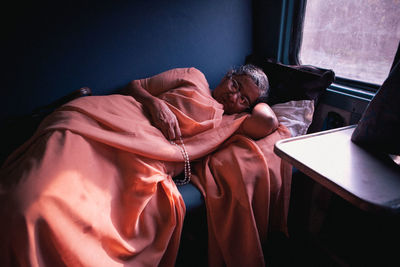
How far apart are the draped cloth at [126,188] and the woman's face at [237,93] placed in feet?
0.62

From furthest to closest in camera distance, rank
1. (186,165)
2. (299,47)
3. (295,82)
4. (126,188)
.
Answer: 1. (299,47)
2. (295,82)
3. (186,165)
4. (126,188)

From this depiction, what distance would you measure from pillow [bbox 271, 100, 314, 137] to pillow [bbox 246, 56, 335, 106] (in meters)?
0.06

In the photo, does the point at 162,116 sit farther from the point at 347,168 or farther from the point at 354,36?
the point at 354,36

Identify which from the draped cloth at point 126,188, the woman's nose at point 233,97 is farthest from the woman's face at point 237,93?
the draped cloth at point 126,188

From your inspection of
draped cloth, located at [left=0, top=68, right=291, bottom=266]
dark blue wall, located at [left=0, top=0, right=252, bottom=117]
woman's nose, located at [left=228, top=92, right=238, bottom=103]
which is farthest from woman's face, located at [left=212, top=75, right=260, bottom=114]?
dark blue wall, located at [left=0, top=0, right=252, bottom=117]

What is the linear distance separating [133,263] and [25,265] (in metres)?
0.38

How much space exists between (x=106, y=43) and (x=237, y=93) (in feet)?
3.50

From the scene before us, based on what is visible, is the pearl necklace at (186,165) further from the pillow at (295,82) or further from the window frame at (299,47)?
the window frame at (299,47)

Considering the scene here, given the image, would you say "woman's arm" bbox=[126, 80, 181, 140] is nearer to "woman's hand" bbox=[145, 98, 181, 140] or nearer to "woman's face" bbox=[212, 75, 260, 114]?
"woman's hand" bbox=[145, 98, 181, 140]

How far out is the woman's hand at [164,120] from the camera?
1.35 meters

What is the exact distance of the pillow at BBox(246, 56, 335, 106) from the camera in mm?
1610

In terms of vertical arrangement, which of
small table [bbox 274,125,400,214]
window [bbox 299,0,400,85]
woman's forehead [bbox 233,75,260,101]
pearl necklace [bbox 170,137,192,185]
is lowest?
pearl necklace [bbox 170,137,192,185]

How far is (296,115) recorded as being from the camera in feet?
5.23

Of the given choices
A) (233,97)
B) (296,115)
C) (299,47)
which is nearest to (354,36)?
(299,47)
